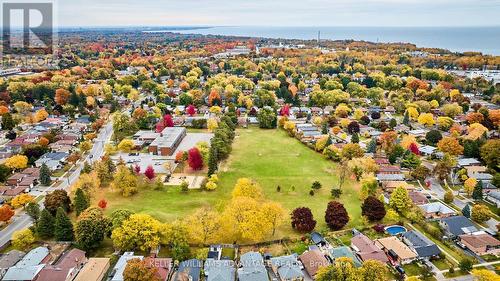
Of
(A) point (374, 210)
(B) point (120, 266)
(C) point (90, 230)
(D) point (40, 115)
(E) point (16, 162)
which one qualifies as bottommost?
(B) point (120, 266)

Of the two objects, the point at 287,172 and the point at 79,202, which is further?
the point at 287,172

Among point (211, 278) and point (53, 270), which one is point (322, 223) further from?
point (53, 270)

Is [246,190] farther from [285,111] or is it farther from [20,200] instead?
[285,111]

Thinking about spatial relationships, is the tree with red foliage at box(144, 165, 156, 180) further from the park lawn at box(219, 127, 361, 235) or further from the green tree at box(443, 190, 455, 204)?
the green tree at box(443, 190, 455, 204)

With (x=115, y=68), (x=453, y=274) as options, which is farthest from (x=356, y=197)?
(x=115, y=68)

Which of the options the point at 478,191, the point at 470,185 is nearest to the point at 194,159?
the point at 470,185

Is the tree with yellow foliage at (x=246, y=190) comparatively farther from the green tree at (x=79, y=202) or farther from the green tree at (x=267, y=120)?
the green tree at (x=267, y=120)
